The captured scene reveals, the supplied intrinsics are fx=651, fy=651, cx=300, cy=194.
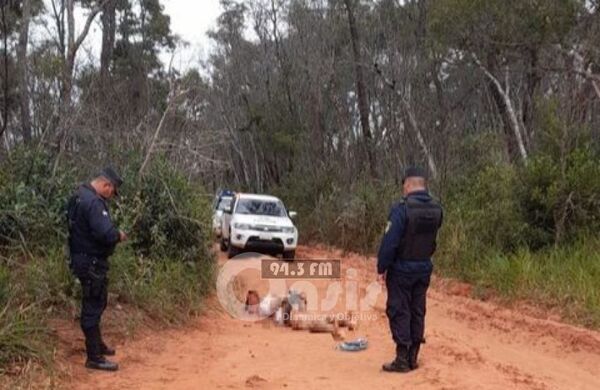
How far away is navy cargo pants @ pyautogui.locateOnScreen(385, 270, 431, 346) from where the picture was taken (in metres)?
5.95

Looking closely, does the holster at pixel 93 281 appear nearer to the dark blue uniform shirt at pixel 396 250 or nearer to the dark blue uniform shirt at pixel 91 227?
the dark blue uniform shirt at pixel 91 227

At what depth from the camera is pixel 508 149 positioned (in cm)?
1728

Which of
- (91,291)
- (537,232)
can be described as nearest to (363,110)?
(537,232)

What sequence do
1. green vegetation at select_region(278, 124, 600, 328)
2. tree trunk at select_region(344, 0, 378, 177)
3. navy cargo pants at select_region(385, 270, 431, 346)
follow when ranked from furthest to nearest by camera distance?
1. tree trunk at select_region(344, 0, 378, 177)
2. green vegetation at select_region(278, 124, 600, 328)
3. navy cargo pants at select_region(385, 270, 431, 346)

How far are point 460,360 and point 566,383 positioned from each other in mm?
981

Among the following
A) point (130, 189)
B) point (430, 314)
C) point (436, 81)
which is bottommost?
point (430, 314)

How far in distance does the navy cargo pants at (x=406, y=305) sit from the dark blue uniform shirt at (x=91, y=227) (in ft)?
8.60

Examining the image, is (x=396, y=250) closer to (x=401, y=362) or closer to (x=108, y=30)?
(x=401, y=362)

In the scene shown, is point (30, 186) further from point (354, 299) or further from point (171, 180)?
point (354, 299)

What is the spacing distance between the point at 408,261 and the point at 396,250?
158 millimetres

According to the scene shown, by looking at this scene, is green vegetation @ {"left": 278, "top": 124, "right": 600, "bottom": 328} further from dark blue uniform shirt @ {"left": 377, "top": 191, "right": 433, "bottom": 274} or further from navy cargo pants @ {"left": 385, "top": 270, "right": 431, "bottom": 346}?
dark blue uniform shirt @ {"left": 377, "top": 191, "right": 433, "bottom": 274}

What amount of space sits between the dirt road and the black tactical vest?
3.58 feet

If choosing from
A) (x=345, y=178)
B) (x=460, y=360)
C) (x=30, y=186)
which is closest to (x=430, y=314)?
(x=460, y=360)

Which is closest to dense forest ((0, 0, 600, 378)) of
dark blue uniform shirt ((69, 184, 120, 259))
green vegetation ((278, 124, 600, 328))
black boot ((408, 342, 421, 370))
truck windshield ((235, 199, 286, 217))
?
green vegetation ((278, 124, 600, 328))
